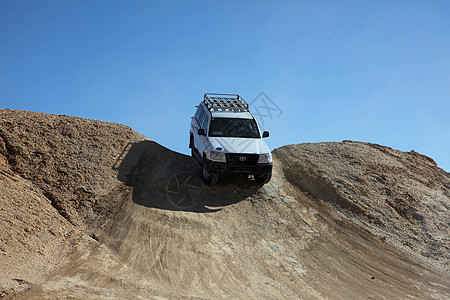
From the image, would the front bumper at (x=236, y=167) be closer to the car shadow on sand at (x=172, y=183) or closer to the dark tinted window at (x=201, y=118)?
the car shadow on sand at (x=172, y=183)

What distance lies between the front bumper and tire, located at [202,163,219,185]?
0.30 metres

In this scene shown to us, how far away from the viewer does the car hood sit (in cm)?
1488

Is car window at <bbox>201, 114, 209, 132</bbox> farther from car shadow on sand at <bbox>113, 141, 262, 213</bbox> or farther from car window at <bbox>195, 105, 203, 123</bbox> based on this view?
car shadow on sand at <bbox>113, 141, 262, 213</bbox>

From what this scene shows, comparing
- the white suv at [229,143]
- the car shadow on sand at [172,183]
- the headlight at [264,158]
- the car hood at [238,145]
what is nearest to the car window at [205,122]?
the white suv at [229,143]

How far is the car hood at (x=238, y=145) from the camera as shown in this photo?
48.8 ft

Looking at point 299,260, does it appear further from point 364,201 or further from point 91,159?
point 91,159

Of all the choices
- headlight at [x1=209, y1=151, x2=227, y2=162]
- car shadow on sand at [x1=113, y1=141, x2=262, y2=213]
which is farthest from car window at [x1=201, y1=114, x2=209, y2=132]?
car shadow on sand at [x1=113, y1=141, x2=262, y2=213]

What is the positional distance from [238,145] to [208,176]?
1.60 metres

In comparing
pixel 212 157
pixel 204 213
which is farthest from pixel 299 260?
pixel 212 157

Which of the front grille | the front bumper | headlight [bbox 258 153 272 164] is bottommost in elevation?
the front bumper

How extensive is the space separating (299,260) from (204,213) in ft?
11.1

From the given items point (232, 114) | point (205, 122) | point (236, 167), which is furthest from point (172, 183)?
point (232, 114)

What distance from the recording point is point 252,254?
43.7 feet

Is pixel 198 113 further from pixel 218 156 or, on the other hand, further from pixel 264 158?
pixel 264 158
